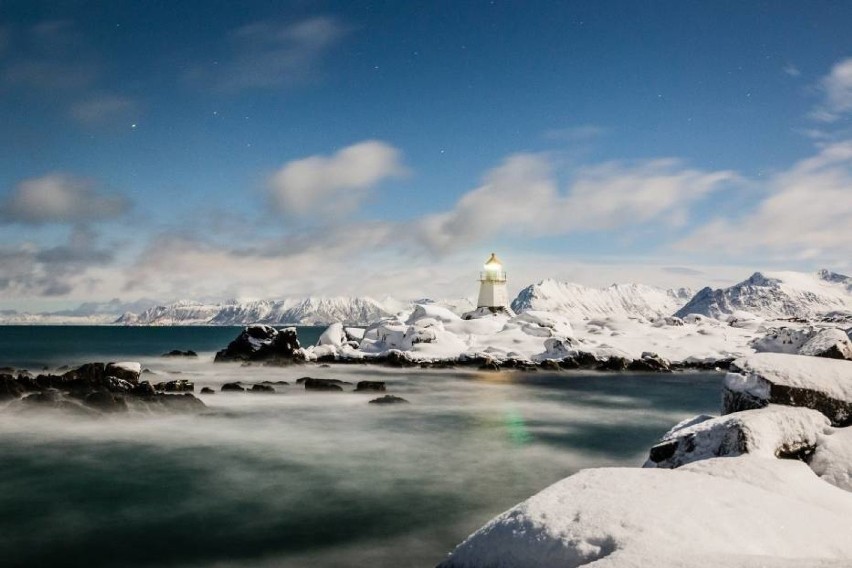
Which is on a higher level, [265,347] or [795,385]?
[795,385]

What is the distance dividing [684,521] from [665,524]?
0.20 m

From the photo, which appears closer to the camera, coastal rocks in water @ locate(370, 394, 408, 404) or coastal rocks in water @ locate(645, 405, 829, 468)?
coastal rocks in water @ locate(645, 405, 829, 468)

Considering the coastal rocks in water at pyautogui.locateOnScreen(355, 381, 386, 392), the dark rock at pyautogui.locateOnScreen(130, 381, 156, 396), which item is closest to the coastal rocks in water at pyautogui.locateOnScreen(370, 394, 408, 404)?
the coastal rocks in water at pyautogui.locateOnScreen(355, 381, 386, 392)

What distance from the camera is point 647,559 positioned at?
364 cm

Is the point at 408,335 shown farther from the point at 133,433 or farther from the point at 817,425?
the point at 817,425

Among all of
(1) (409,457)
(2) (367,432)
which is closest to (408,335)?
(2) (367,432)

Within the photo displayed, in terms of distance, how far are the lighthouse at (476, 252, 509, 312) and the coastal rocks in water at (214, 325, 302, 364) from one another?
25.2 metres

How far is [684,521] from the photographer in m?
4.46

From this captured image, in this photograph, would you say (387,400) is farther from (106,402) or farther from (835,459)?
(835,459)

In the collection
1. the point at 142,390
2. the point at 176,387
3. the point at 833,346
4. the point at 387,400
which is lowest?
the point at 387,400

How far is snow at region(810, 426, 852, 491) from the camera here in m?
6.87

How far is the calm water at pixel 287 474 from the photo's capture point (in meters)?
8.45

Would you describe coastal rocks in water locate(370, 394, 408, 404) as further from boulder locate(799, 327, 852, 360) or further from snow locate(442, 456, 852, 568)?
snow locate(442, 456, 852, 568)

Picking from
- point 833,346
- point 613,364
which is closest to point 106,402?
point 833,346
